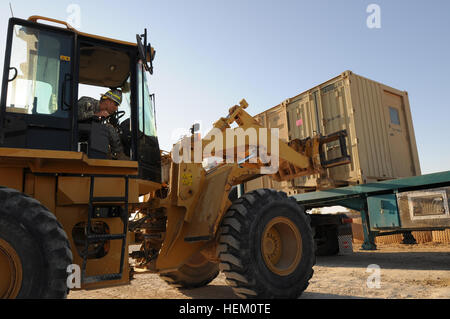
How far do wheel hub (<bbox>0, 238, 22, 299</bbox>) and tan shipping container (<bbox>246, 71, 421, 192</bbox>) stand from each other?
662 cm

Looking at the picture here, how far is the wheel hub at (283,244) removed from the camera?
427 centimetres

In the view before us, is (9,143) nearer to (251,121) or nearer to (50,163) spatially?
A: (50,163)

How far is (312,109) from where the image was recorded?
8.73m

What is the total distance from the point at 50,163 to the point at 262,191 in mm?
2502

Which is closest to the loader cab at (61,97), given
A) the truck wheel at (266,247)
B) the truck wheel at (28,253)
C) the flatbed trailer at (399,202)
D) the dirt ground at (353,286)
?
the truck wheel at (28,253)

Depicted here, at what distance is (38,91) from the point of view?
3217 mm

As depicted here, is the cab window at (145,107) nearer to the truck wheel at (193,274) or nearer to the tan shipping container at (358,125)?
the truck wheel at (193,274)

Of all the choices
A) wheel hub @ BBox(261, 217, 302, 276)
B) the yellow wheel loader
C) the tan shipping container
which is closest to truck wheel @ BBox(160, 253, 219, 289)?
the yellow wheel loader

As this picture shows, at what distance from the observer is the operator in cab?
360 centimetres
